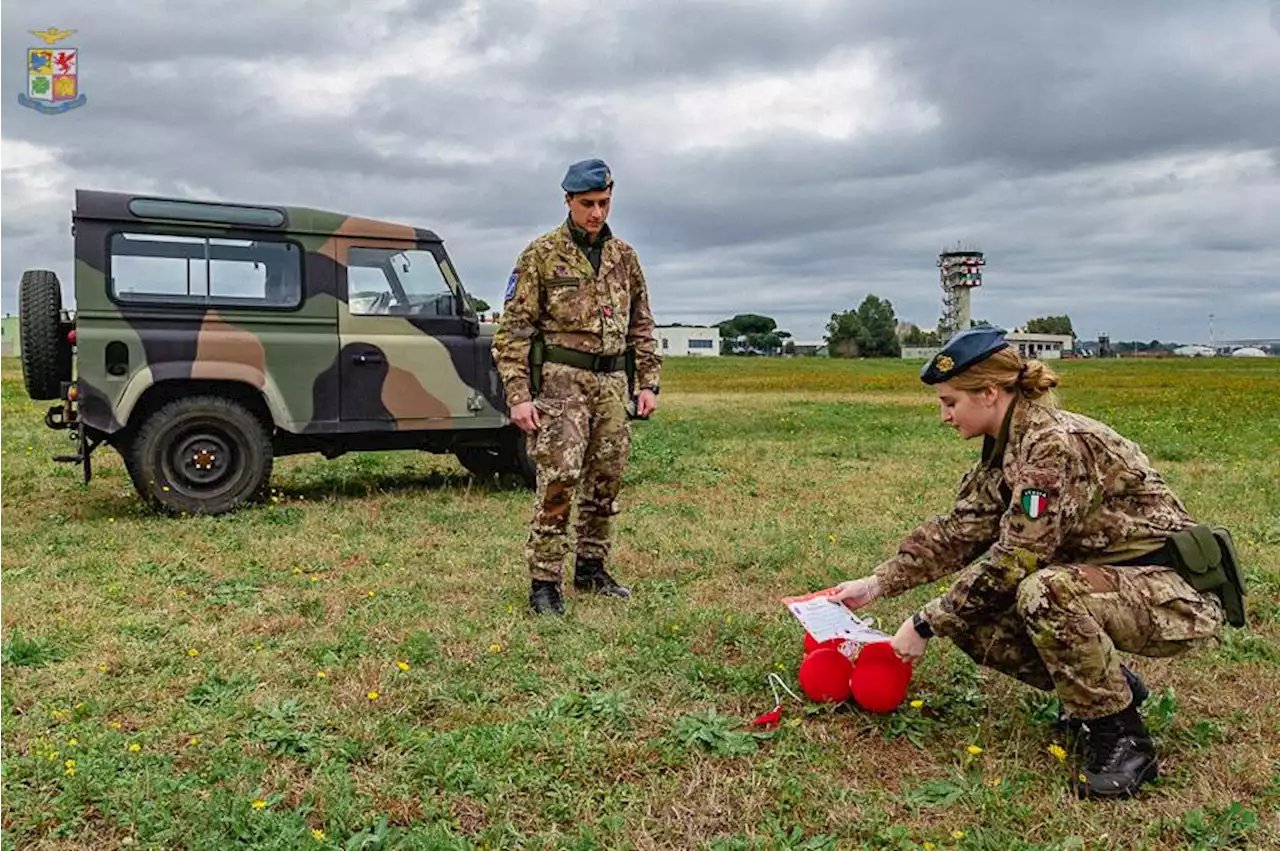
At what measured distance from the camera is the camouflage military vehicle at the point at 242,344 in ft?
22.1

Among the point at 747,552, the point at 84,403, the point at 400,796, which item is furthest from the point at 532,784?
the point at 84,403

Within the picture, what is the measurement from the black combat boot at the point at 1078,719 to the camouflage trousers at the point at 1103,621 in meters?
0.12

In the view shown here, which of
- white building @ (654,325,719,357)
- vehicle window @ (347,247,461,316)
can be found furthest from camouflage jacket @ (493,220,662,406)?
white building @ (654,325,719,357)

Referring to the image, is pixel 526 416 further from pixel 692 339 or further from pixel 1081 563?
pixel 692 339

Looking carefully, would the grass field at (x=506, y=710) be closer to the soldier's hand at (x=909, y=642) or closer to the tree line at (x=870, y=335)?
the soldier's hand at (x=909, y=642)

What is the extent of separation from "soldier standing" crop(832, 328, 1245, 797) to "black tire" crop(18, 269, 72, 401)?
5.88 meters

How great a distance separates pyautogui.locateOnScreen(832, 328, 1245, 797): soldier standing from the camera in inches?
111

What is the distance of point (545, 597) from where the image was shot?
4.62 meters

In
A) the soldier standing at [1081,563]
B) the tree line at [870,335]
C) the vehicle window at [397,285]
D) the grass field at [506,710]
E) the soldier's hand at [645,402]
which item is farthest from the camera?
the tree line at [870,335]

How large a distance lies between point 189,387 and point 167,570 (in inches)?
79.2

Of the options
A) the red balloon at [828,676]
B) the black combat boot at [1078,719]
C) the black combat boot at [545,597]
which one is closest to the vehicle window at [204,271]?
the black combat boot at [545,597]

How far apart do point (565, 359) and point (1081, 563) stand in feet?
7.83

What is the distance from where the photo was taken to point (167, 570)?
5414 mm

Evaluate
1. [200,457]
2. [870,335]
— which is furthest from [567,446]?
[870,335]
